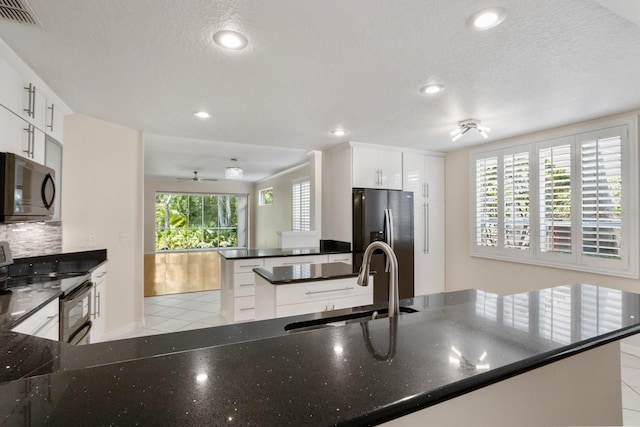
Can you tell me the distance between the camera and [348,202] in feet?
14.0

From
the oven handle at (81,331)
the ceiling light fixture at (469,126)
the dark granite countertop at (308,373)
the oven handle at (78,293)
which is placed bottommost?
the oven handle at (81,331)

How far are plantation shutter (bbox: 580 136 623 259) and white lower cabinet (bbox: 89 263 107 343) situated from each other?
4874 mm

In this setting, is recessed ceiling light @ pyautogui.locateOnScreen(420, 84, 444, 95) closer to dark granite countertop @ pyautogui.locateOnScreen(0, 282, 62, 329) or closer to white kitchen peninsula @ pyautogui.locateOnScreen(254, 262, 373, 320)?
white kitchen peninsula @ pyautogui.locateOnScreen(254, 262, 373, 320)

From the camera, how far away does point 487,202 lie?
4.23m

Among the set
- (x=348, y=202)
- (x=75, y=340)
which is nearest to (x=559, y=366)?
(x=75, y=340)

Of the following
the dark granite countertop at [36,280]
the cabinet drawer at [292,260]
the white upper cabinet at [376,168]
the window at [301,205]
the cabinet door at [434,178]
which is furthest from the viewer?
the window at [301,205]

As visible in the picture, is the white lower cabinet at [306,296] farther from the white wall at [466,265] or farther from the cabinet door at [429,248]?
the white wall at [466,265]

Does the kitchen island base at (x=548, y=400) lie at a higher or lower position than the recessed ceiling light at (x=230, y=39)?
lower

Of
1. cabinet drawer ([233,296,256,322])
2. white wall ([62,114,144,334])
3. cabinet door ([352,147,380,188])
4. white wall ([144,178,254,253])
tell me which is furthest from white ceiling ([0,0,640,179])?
white wall ([144,178,254,253])

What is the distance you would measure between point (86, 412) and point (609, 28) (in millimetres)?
2591

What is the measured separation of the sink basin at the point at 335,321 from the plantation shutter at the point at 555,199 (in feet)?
9.50

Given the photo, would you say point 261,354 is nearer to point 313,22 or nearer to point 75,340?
point 313,22

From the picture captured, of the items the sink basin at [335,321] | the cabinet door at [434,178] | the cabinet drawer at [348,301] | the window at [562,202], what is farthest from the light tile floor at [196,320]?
the cabinet door at [434,178]

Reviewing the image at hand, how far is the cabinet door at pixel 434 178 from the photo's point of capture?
475 centimetres
